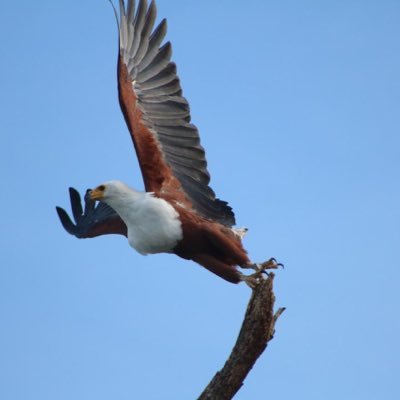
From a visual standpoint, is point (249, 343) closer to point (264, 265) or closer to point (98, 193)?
point (264, 265)

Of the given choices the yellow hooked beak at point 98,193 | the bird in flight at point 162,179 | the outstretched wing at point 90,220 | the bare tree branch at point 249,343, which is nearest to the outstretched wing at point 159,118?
the bird in flight at point 162,179

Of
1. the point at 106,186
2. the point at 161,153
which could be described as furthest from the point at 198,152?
the point at 106,186

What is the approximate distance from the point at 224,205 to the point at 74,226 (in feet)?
11.3

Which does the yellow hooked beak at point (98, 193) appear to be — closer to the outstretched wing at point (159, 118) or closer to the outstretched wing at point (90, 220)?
the outstretched wing at point (159, 118)

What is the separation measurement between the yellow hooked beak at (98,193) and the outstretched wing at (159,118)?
508mm

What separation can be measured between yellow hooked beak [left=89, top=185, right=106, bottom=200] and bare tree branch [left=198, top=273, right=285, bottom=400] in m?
2.33

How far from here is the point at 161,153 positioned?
10.6m

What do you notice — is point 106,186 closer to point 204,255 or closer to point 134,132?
point 134,132

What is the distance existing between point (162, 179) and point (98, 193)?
751 millimetres

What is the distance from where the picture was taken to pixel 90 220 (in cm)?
1303

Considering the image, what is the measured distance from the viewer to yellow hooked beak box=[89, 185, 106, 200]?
10359 mm

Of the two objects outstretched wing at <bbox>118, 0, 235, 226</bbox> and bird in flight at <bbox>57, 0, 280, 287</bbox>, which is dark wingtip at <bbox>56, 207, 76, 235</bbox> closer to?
bird in flight at <bbox>57, 0, 280, 287</bbox>

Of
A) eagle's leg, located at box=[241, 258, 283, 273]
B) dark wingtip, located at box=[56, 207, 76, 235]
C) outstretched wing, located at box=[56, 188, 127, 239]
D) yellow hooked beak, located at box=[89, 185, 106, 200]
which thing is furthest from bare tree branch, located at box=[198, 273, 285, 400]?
dark wingtip, located at box=[56, 207, 76, 235]

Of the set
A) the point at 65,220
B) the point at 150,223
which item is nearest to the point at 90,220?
the point at 65,220
